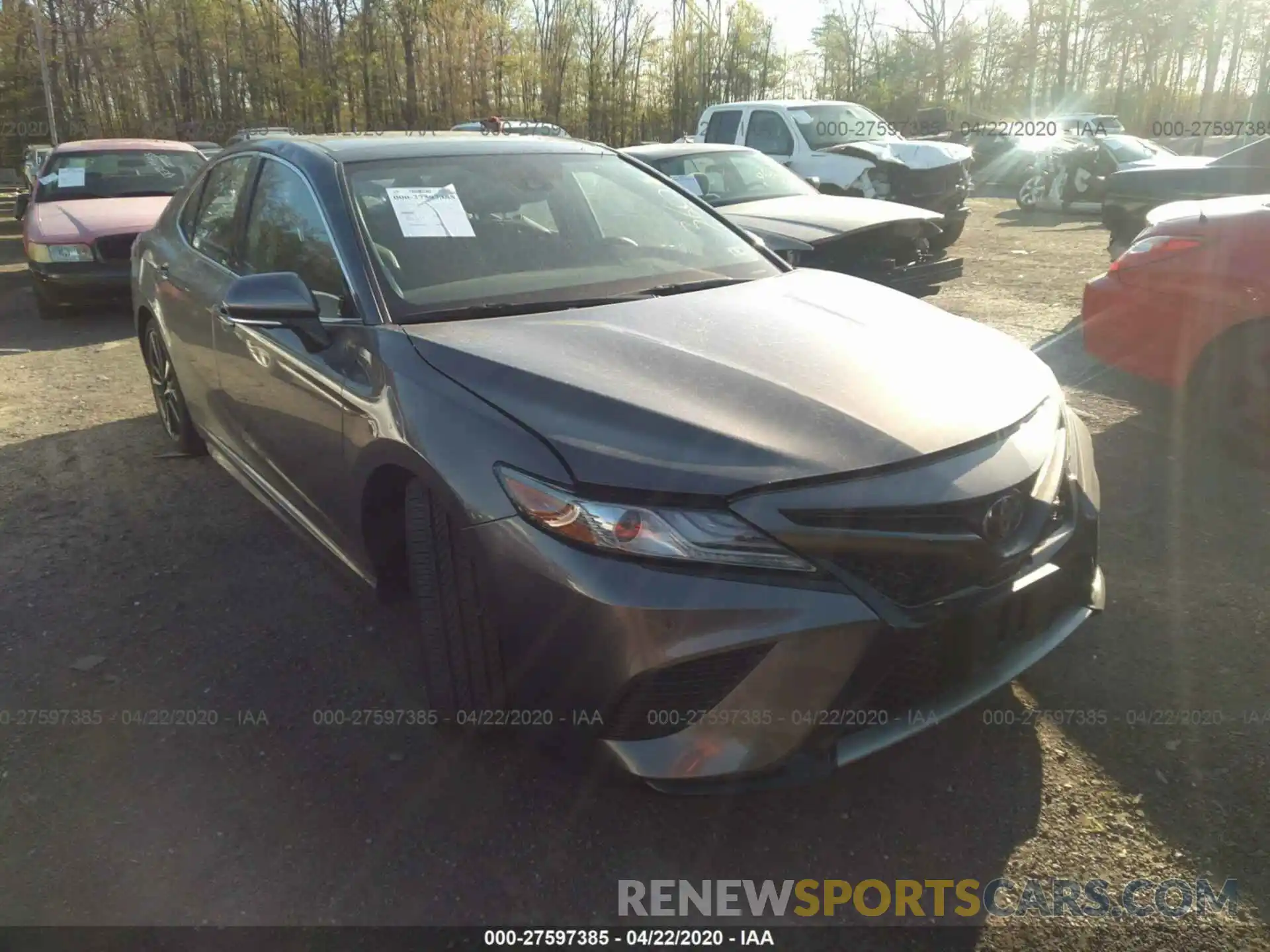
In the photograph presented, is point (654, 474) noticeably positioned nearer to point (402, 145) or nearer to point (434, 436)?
point (434, 436)

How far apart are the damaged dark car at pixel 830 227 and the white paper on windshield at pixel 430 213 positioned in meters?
2.94

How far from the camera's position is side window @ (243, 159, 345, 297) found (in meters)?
2.95

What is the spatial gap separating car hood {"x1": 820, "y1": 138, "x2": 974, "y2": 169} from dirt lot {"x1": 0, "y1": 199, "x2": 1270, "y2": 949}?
810cm

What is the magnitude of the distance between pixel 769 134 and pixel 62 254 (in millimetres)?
8293

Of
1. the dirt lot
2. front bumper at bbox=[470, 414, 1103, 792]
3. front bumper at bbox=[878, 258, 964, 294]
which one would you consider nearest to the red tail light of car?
the dirt lot

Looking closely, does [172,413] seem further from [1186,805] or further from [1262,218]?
[1262,218]

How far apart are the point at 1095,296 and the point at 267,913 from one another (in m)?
4.36

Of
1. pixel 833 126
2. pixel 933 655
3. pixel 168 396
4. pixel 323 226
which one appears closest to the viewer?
pixel 933 655

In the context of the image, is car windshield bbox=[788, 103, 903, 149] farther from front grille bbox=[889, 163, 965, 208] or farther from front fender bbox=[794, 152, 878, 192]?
A: front grille bbox=[889, 163, 965, 208]

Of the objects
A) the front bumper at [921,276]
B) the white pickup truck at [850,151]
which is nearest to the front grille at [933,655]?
the front bumper at [921,276]

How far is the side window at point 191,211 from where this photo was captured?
4.27 metres

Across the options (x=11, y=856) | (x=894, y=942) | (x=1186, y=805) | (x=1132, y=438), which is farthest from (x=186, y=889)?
(x=1132, y=438)

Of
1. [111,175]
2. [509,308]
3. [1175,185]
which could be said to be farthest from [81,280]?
[1175,185]

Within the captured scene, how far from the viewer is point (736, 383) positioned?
89.3 inches
